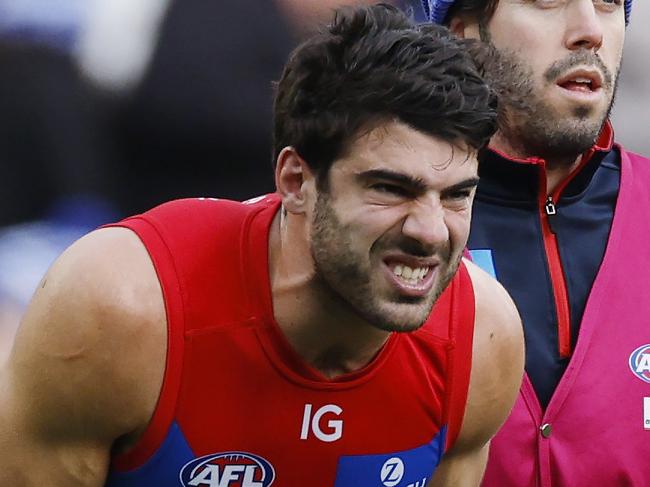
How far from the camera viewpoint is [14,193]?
3209mm

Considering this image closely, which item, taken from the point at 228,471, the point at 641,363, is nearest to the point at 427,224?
the point at 228,471

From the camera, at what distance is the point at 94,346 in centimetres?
255

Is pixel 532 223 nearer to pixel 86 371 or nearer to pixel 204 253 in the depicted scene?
pixel 204 253

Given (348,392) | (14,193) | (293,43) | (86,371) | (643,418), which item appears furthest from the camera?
(293,43)

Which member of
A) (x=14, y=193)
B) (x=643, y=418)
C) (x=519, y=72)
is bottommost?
(x=643, y=418)

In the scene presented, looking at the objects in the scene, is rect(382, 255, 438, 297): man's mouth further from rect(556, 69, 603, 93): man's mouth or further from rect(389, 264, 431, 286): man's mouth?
rect(556, 69, 603, 93): man's mouth

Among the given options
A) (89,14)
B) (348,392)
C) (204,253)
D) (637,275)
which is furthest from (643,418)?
(89,14)

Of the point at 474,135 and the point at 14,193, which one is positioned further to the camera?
the point at 14,193

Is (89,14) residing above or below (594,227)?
above

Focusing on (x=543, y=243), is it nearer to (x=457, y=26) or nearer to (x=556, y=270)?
(x=556, y=270)

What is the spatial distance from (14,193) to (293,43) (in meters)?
0.69

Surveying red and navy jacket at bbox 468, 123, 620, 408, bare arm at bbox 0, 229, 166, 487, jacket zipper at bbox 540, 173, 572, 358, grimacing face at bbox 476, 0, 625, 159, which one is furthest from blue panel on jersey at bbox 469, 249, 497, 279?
bare arm at bbox 0, 229, 166, 487

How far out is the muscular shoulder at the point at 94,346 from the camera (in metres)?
2.55

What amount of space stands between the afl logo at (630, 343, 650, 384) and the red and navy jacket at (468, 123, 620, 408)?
0.12 metres
